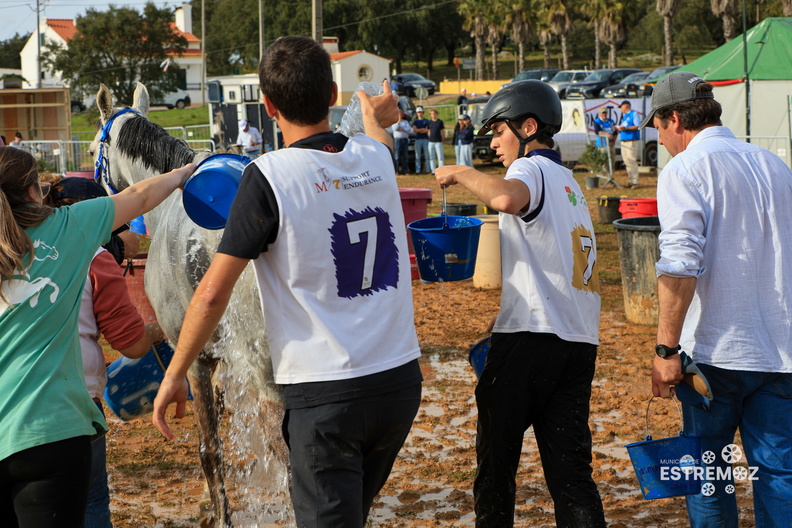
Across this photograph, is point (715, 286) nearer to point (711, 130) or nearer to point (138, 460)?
point (711, 130)

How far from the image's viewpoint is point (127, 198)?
2.88 metres

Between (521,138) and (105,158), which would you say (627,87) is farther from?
(521,138)

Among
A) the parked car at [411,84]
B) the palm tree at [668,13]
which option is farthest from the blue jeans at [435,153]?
the palm tree at [668,13]

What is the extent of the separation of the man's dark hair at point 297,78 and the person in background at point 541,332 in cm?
99

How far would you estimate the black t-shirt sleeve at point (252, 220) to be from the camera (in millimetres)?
2412

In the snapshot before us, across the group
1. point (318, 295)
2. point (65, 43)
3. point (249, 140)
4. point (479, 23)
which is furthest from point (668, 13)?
point (65, 43)

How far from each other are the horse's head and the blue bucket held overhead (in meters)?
2.77

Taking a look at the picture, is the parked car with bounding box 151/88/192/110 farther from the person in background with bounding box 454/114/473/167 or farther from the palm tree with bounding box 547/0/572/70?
the person in background with bounding box 454/114/473/167

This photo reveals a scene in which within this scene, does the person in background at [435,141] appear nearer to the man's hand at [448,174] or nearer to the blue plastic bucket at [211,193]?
the man's hand at [448,174]

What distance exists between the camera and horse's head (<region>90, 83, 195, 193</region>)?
4539mm

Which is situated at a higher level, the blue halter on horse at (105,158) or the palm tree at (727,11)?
the palm tree at (727,11)

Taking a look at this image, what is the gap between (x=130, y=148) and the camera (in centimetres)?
461

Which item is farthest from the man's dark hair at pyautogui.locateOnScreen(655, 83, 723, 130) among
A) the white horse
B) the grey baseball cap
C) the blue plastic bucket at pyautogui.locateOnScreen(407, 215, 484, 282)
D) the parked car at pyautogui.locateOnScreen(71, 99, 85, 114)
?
the parked car at pyautogui.locateOnScreen(71, 99, 85, 114)

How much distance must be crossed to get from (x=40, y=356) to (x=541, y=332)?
194 cm
